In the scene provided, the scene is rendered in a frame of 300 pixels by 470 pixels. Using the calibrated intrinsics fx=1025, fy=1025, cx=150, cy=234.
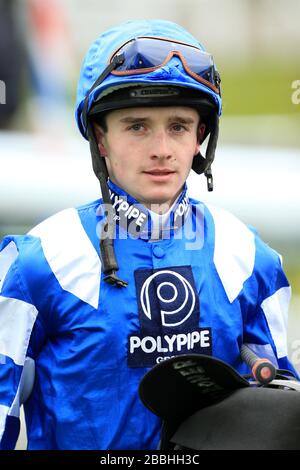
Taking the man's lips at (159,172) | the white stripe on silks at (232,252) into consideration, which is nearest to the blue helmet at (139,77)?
the man's lips at (159,172)

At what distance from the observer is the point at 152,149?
3.03m

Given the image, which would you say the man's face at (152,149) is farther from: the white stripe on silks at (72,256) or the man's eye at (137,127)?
the white stripe on silks at (72,256)

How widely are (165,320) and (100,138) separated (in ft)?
2.10

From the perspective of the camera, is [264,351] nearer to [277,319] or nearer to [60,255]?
[277,319]

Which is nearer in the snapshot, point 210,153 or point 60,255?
point 60,255

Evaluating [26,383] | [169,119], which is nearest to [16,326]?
[26,383]

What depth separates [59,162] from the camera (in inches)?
256

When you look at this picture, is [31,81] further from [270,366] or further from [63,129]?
[270,366]

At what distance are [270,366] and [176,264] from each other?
488 millimetres

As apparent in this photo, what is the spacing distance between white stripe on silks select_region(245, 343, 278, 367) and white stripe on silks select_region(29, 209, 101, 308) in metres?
0.54

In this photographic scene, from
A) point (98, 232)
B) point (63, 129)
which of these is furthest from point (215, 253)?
point (63, 129)

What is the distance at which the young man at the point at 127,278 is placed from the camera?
9.75 feet

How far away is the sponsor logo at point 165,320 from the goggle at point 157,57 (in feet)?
1.97

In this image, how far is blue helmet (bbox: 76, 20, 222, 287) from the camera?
9.97 ft
